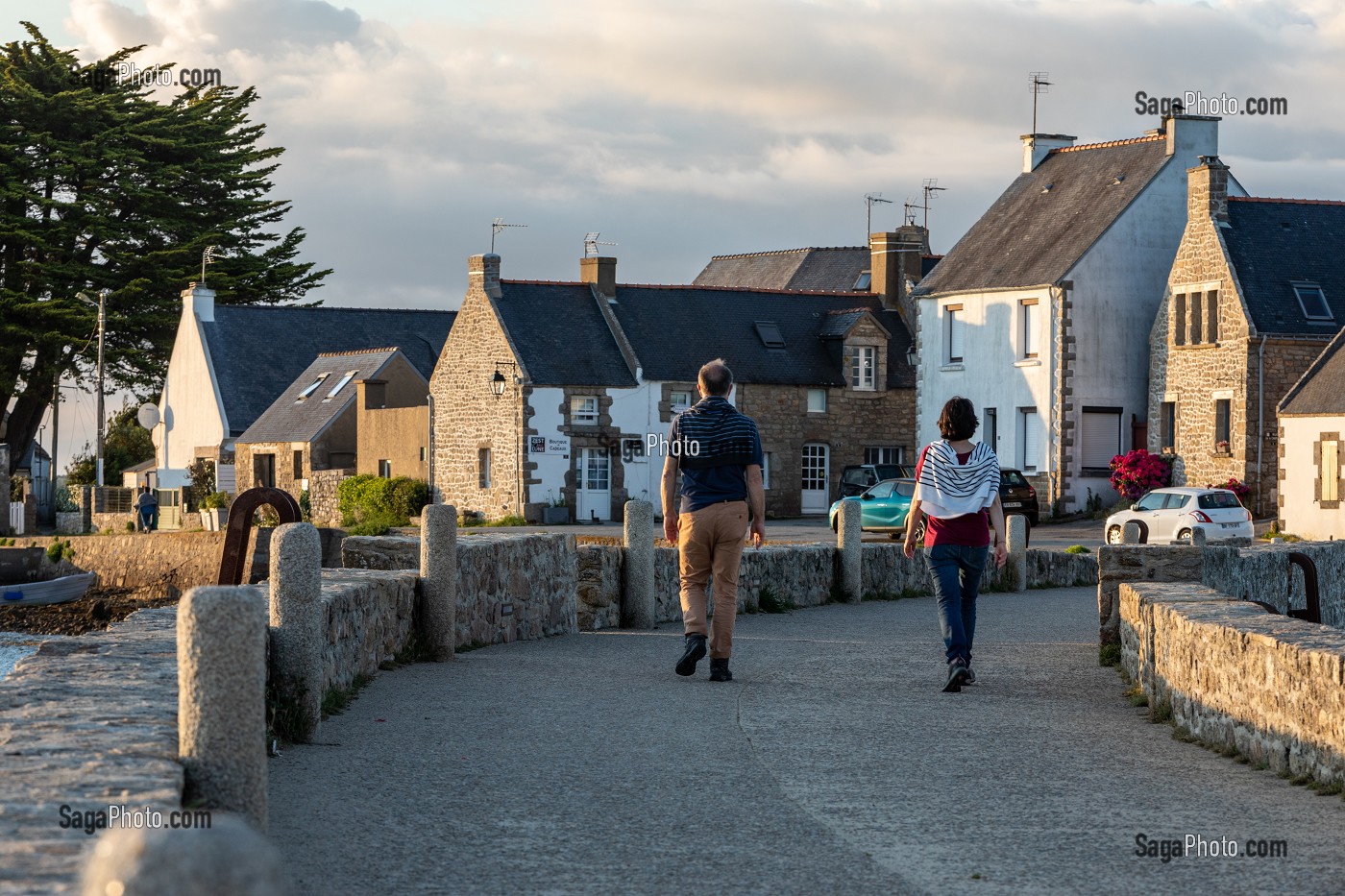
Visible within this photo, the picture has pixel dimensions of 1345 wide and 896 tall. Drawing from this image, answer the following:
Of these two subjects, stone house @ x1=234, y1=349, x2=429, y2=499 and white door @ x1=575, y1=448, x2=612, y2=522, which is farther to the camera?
stone house @ x1=234, y1=349, x2=429, y2=499

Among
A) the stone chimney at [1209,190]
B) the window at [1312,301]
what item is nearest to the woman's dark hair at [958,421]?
the window at [1312,301]

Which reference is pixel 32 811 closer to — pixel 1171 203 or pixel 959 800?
pixel 959 800

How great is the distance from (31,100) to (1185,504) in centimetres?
4754

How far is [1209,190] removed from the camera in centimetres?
4544

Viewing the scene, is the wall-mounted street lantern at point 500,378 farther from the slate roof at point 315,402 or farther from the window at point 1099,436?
the window at point 1099,436

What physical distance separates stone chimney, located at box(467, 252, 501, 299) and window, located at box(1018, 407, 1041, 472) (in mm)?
15166

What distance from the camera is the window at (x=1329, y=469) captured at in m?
40.1

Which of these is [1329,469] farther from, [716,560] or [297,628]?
[297,628]

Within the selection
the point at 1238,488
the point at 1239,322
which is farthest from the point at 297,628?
the point at 1239,322

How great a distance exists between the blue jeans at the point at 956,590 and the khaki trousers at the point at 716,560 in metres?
1.24

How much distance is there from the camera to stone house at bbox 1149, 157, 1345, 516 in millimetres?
44344

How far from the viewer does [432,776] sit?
8.15m

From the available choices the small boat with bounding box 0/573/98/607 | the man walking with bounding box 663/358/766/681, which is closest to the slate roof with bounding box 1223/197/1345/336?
the small boat with bounding box 0/573/98/607

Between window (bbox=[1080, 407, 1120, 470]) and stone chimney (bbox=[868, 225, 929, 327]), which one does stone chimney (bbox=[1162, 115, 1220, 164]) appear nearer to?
window (bbox=[1080, 407, 1120, 470])
